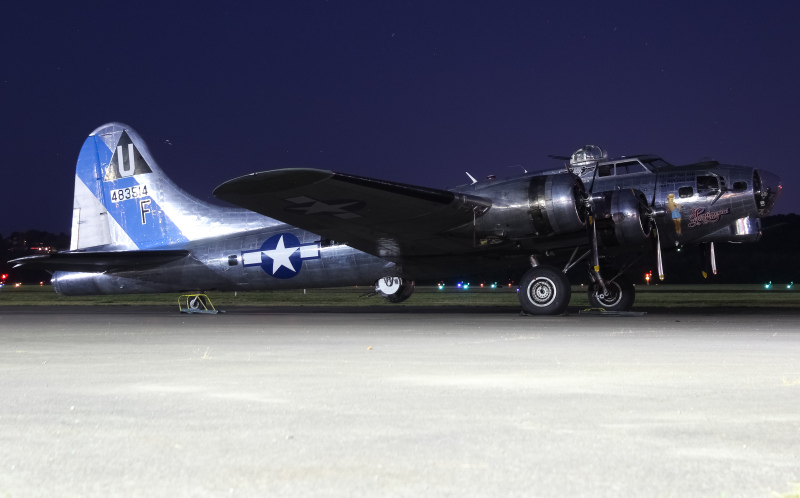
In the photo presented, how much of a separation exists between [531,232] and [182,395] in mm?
11236

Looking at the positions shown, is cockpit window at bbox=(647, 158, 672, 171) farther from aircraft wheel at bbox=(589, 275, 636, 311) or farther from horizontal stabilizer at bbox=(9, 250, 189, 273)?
horizontal stabilizer at bbox=(9, 250, 189, 273)

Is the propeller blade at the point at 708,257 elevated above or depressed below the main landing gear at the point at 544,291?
above

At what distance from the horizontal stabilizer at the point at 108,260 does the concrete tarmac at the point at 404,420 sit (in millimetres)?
10622

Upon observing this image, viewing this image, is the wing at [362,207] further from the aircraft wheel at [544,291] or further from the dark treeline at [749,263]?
the dark treeline at [749,263]

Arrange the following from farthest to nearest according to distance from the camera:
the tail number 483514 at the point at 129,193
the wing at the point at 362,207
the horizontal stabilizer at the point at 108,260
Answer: the tail number 483514 at the point at 129,193 → the horizontal stabilizer at the point at 108,260 → the wing at the point at 362,207

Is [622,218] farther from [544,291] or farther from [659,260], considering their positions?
[544,291]

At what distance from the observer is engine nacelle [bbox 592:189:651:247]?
1605 centimetres

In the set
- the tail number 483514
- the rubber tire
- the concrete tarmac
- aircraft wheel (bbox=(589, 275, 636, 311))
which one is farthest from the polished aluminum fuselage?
the concrete tarmac

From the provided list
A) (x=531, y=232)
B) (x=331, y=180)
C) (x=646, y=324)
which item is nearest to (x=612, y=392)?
(x=646, y=324)

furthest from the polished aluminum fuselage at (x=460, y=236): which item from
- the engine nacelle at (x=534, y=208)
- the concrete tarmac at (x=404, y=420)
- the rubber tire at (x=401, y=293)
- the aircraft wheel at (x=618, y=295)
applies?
the concrete tarmac at (x=404, y=420)

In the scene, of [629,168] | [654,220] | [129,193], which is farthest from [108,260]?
[654,220]

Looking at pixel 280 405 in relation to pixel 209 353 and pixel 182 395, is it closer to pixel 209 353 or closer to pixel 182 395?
pixel 182 395

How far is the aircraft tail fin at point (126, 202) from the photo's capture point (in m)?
21.0

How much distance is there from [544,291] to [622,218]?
2115 millimetres
